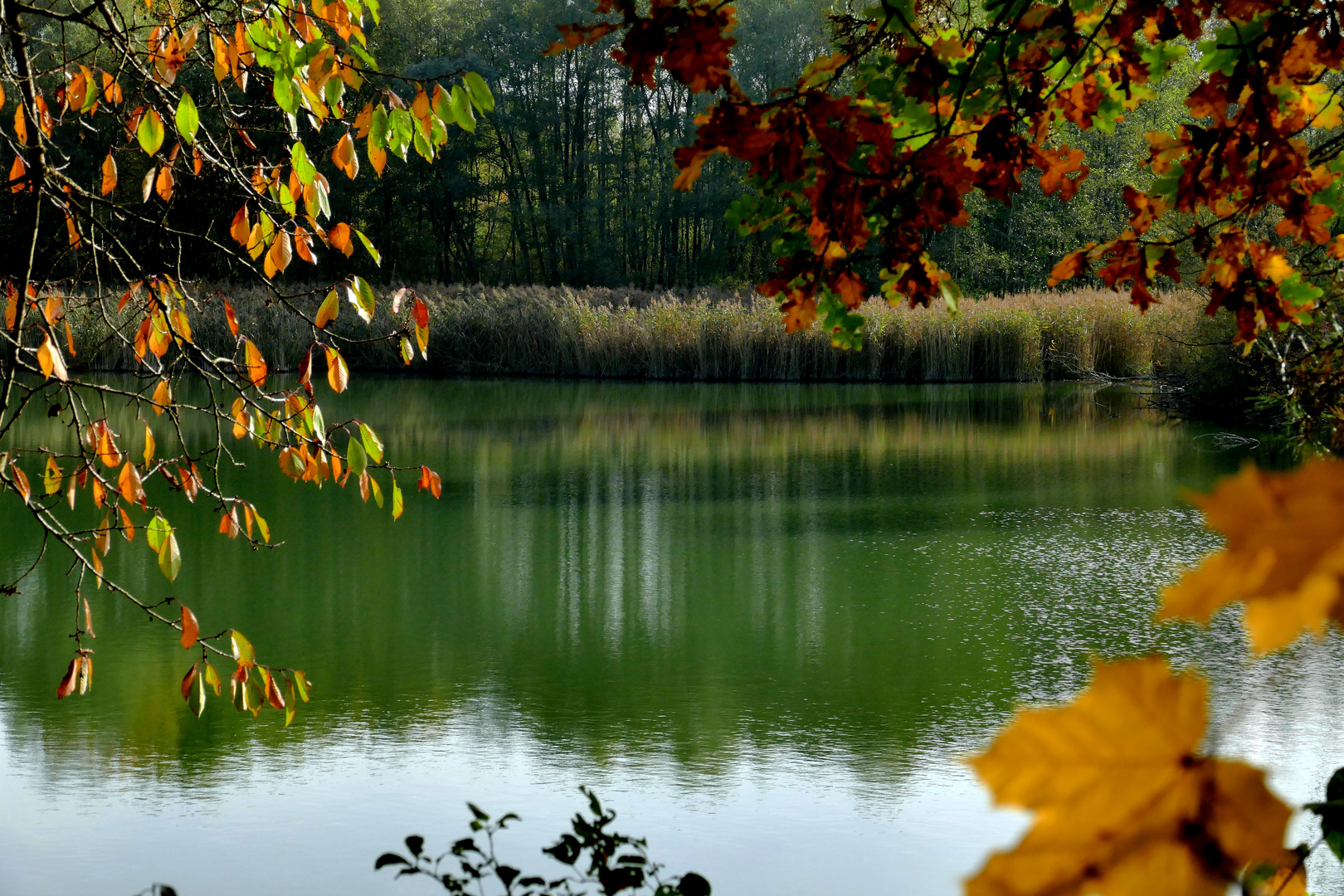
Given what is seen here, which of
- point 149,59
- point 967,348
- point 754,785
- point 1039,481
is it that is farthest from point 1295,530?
point 967,348

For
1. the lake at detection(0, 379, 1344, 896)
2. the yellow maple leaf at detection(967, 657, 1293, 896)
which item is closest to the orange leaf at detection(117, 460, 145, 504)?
the lake at detection(0, 379, 1344, 896)

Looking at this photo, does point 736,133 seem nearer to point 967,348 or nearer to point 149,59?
point 149,59

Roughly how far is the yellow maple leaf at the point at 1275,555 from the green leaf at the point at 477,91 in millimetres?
1501

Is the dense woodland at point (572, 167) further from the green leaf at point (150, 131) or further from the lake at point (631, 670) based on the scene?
the green leaf at point (150, 131)

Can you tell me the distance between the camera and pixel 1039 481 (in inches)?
261

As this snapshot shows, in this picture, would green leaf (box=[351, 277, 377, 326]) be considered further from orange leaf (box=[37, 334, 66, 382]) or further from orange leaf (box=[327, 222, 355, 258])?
orange leaf (box=[37, 334, 66, 382])

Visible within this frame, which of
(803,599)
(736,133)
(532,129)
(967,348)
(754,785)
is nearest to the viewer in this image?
(736,133)

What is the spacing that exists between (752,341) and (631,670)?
31.3 feet

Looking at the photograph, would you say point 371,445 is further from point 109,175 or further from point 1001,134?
point 1001,134

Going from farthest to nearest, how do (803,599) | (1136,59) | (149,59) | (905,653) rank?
(803,599) < (905,653) < (149,59) < (1136,59)

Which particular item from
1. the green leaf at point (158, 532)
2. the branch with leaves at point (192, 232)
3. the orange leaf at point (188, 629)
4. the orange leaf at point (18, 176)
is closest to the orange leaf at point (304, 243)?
the branch with leaves at point (192, 232)

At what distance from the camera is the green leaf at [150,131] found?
Result: 1845 millimetres

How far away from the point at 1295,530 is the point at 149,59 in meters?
2.22

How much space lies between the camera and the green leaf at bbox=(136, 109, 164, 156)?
1.84m
